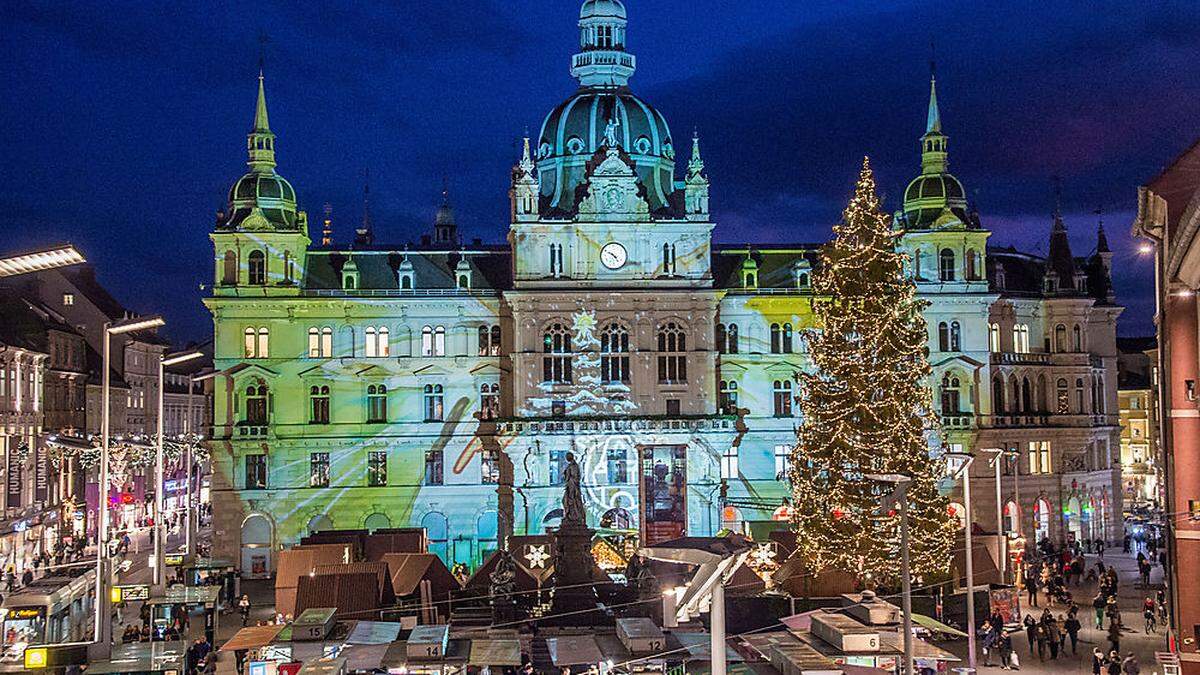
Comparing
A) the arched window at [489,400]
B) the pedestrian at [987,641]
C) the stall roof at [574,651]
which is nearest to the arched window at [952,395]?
the arched window at [489,400]

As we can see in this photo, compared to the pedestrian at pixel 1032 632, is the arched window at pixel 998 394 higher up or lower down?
higher up

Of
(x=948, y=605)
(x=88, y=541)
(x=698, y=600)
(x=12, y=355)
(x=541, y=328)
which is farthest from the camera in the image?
(x=88, y=541)

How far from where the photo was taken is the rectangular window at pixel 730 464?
250 feet

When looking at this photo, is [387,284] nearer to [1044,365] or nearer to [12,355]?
[12,355]

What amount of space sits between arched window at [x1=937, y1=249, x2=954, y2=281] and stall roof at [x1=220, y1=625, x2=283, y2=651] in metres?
49.0

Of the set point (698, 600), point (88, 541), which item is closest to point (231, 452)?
point (88, 541)

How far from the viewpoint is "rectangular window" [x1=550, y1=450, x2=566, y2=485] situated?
7319cm

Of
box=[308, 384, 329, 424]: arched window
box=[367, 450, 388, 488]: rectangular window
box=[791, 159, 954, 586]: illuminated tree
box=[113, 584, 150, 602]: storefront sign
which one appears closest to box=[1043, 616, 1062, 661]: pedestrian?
box=[791, 159, 954, 586]: illuminated tree

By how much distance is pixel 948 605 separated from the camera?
4903 centimetres

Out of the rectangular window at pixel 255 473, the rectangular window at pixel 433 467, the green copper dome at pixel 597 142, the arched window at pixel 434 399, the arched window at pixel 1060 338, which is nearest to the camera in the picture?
the rectangular window at pixel 255 473

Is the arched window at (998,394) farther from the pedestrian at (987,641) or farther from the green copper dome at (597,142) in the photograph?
the pedestrian at (987,641)

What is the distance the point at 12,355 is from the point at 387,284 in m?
19.8

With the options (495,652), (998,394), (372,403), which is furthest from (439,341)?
(495,652)

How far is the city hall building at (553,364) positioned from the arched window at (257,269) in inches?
8.5
